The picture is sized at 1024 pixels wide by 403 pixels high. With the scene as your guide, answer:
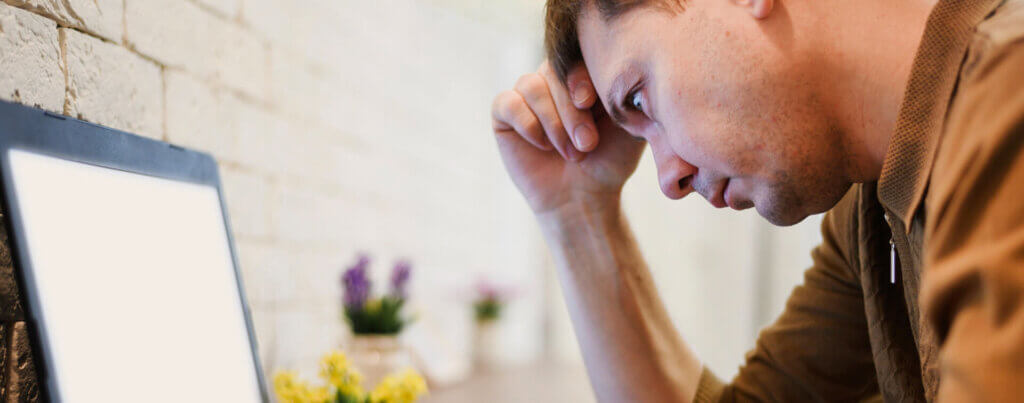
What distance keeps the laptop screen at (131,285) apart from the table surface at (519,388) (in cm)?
76

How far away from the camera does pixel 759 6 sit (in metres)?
0.77

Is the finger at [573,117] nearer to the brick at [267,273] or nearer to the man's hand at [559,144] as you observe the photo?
the man's hand at [559,144]

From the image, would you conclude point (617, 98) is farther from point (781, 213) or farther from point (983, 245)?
point (983, 245)

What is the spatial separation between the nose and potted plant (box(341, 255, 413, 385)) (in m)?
0.64

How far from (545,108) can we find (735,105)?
1.11 feet

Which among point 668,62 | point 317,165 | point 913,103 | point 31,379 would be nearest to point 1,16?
point 31,379

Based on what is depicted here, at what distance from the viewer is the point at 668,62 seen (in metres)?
0.82

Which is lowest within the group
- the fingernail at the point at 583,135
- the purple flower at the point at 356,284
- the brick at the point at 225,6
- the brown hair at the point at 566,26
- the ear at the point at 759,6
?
the purple flower at the point at 356,284

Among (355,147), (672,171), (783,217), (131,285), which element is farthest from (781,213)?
(355,147)

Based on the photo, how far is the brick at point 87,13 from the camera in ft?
2.18

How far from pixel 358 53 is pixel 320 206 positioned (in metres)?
0.40

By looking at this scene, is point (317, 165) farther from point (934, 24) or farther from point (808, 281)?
point (934, 24)

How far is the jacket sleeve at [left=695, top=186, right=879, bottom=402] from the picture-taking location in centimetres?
107

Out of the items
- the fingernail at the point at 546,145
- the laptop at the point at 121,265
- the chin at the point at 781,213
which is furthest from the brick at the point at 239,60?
the chin at the point at 781,213
